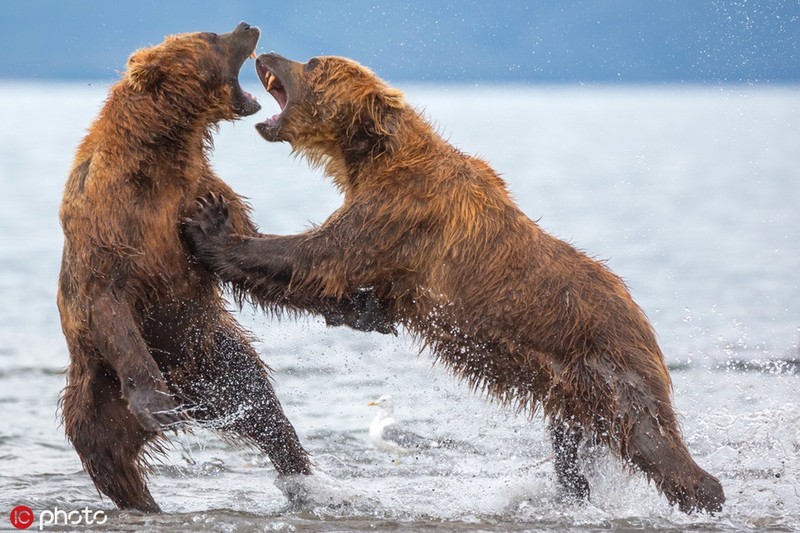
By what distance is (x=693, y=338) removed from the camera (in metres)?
13.1

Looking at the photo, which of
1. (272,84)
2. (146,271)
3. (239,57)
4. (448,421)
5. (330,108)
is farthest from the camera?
(448,421)

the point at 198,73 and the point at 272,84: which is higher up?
the point at 272,84

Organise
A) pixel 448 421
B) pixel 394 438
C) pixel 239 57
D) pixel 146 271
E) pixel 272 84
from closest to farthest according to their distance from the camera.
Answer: pixel 146 271 < pixel 239 57 < pixel 272 84 < pixel 394 438 < pixel 448 421

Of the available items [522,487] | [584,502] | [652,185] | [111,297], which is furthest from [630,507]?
[652,185]

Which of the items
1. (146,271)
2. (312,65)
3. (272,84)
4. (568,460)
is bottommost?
(568,460)

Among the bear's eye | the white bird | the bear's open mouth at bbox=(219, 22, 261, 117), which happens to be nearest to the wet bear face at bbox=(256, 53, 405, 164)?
the bear's eye

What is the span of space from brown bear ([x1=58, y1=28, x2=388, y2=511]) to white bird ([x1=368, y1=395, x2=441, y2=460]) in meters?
2.12

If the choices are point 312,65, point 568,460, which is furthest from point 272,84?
point 568,460

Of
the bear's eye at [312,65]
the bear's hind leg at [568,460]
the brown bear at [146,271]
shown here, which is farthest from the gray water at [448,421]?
the bear's eye at [312,65]

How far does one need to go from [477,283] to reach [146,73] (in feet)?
6.88

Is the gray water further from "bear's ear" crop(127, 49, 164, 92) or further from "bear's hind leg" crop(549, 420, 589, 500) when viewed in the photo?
"bear's ear" crop(127, 49, 164, 92)

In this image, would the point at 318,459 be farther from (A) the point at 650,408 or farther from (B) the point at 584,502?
(A) the point at 650,408

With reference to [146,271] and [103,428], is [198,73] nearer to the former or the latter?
[146,271]

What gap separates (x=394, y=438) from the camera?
8.95 meters
